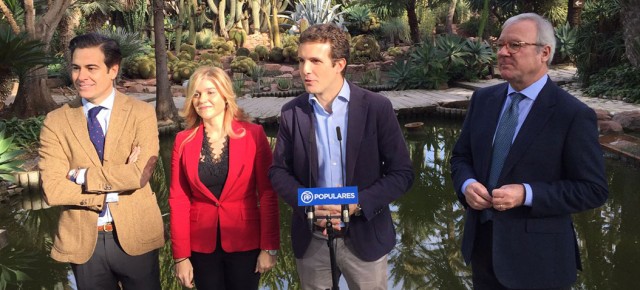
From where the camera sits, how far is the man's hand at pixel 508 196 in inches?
80.0

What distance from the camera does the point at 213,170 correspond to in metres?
2.55

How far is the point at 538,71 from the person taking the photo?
2.14 m

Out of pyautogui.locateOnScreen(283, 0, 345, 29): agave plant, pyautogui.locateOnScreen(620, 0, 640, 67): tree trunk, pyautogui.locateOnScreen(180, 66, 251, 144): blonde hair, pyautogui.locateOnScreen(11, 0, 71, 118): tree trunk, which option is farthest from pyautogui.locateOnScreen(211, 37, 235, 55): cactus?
pyautogui.locateOnScreen(180, 66, 251, 144): blonde hair

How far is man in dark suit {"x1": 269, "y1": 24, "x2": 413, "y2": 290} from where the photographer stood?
2.35 metres

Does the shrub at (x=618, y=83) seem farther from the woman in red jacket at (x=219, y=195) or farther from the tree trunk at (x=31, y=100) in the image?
the woman in red jacket at (x=219, y=195)

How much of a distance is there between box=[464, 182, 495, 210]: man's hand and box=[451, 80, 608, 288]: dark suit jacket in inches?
3.0

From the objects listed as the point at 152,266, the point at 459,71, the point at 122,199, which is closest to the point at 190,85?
the point at 122,199

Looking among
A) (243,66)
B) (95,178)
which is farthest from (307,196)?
(243,66)

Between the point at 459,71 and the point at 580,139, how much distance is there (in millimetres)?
12533

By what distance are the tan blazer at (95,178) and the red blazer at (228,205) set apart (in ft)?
0.39

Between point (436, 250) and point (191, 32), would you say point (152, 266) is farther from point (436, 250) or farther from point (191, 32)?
point (191, 32)

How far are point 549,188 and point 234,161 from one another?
1.17 meters

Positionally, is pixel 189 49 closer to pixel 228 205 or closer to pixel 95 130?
pixel 95 130

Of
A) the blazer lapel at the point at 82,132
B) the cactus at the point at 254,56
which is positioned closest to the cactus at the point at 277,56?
the cactus at the point at 254,56
